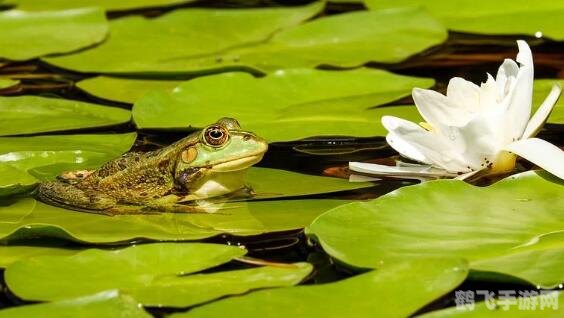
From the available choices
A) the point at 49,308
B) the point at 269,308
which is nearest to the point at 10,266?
the point at 49,308

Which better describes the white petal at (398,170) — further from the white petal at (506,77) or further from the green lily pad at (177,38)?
the green lily pad at (177,38)

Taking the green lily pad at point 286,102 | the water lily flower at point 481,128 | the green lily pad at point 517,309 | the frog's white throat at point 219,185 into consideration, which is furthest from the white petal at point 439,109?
the green lily pad at point 517,309

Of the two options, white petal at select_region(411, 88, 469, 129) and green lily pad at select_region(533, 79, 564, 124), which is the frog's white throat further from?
green lily pad at select_region(533, 79, 564, 124)

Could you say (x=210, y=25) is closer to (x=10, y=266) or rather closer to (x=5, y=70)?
(x=5, y=70)

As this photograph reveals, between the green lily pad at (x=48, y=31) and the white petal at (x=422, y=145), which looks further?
the green lily pad at (x=48, y=31)

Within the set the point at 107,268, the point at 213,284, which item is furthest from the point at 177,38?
the point at 213,284

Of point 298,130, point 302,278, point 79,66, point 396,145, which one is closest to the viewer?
point 302,278

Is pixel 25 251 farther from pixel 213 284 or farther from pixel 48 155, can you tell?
pixel 48 155
